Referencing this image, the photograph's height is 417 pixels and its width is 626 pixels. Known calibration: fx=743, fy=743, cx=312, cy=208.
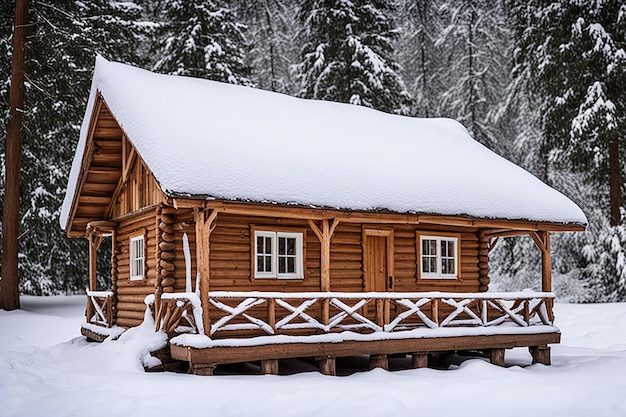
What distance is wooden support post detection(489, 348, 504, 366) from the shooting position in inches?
671

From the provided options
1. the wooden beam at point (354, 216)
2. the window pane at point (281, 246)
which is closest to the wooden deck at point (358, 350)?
the wooden beam at point (354, 216)

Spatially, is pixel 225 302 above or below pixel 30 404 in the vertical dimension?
above

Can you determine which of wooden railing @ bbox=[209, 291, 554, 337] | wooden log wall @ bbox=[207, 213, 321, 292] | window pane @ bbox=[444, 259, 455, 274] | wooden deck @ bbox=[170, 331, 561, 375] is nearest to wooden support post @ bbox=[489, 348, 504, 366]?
wooden deck @ bbox=[170, 331, 561, 375]

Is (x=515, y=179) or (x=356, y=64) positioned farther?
(x=356, y=64)

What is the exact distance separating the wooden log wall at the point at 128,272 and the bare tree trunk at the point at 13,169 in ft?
22.7

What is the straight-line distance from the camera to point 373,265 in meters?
17.7

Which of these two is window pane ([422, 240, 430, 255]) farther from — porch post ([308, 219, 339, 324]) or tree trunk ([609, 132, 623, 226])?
tree trunk ([609, 132, 623, 226])

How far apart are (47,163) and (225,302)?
1682 cm

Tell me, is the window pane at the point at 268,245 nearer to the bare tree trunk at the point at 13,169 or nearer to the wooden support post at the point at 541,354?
the wooden support post at the point at 541,354

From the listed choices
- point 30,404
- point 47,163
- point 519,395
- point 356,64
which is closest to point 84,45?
point 47,163

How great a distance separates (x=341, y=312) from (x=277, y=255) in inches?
72.7

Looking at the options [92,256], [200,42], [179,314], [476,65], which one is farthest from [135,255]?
[476,65]

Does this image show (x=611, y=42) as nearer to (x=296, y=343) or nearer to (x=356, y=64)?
(x=356, y=64)

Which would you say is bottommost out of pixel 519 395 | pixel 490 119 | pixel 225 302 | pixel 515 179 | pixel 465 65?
pixel 519 395
